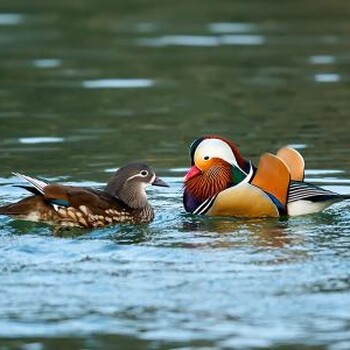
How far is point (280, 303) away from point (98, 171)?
5.22m

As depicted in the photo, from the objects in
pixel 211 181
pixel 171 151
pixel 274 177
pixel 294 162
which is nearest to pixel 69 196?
pixel 211 181

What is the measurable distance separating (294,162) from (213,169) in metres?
0.71

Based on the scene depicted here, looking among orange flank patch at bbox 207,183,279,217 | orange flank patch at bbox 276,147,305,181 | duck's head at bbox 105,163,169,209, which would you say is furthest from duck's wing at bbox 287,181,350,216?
duck's head at bbox 105,163,169,209

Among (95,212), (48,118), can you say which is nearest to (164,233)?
(95,212)

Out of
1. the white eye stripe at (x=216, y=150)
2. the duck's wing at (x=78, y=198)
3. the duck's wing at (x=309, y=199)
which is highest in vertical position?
the white eye stripe at (x=216, y=150)

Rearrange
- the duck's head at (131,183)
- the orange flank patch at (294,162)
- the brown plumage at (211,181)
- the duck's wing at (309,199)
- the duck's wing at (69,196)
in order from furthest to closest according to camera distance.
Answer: the orange flank patch at (294,162)
the brown plumage at (211,181)
the duck's head at (131,183)
the duck's wing at (309,199)
the duck's wing at (69,196)

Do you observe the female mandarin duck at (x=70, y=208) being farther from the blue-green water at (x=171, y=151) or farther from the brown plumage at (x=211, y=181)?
the brown plumage at (x=211, y=181)

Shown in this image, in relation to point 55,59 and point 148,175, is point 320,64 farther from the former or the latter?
point 148,175

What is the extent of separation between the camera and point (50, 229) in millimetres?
11664

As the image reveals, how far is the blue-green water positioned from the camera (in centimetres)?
920

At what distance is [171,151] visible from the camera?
15477 millimetres

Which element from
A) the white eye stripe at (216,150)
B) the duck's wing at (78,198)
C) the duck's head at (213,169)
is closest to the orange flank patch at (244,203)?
the duck's head at (213,169)

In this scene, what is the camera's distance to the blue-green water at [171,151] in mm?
9195

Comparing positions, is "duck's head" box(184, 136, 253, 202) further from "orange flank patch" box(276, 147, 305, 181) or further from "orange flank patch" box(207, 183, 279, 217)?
"orange flank patch" box(276, 147, 305, 181)
